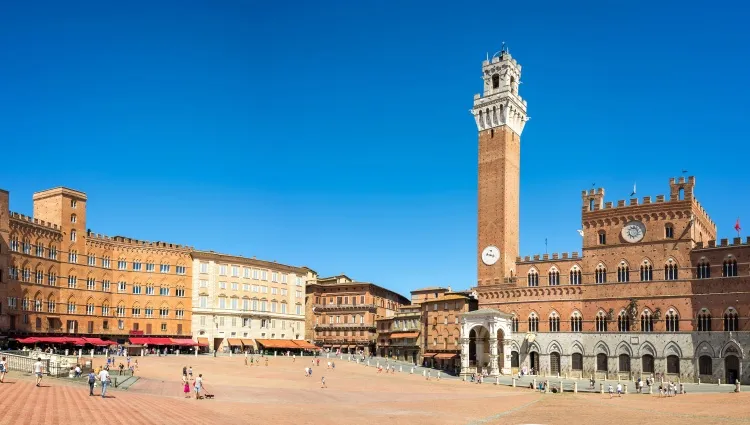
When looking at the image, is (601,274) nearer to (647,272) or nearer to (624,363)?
(647,272)

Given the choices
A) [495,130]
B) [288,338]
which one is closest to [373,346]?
[288,338]

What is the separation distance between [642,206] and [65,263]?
6560 centimetres

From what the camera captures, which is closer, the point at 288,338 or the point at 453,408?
the point at 453,408

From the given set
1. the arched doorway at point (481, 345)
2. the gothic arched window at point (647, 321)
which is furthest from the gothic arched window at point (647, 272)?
the arched doorway at point (481, 345)

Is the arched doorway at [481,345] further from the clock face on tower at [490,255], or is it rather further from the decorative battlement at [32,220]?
the decorative battlement at [32,220]

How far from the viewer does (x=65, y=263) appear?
288 feet

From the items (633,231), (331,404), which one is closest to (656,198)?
(633,231)

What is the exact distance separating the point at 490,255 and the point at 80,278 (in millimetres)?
49598

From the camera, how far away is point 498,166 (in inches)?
3696

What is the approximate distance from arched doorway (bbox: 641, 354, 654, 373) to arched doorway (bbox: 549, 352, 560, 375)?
9.39 m

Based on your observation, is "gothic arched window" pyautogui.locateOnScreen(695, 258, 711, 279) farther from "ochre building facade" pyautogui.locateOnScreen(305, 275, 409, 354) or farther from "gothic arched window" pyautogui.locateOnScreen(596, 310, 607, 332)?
"ochre building facade" pyautogui.locateOnScreen(305, 275, 409, 354)

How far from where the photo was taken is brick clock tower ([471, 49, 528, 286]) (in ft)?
300

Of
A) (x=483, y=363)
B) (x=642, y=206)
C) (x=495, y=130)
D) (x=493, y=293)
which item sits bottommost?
(x=483, y=363)

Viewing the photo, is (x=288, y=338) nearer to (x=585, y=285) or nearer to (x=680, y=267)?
(x=585, y=285)
